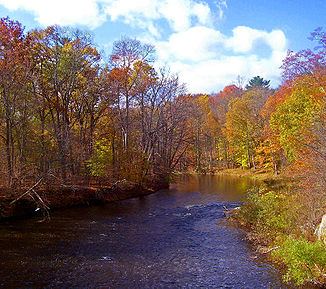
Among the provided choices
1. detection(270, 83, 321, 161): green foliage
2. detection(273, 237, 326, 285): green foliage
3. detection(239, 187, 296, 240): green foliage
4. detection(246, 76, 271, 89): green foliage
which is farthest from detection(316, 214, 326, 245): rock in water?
detection(246, 76, 271, 89): green foliage

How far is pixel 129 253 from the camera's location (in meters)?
12.4

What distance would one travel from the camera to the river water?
388 inches

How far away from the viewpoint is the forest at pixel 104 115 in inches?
720

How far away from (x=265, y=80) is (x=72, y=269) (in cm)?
7452

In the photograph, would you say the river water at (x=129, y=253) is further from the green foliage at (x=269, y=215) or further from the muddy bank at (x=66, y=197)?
the muddy bank at (x=66, y=197)

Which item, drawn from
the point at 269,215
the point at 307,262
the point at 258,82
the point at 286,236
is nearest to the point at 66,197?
the point at 269,215

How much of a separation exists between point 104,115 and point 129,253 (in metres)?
20.0

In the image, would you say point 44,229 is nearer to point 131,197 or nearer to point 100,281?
point 100,281

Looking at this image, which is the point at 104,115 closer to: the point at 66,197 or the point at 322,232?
the point at 66,197

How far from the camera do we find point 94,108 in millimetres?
29875

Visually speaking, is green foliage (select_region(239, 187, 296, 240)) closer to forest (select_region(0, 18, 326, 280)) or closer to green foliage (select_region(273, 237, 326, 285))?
forest (select_region(0, 18, 326, 280))

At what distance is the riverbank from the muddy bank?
11.4 meters

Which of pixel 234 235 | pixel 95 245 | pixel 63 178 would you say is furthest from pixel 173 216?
pixel 63 178

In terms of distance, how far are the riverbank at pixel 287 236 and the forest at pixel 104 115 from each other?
0.19 metres
